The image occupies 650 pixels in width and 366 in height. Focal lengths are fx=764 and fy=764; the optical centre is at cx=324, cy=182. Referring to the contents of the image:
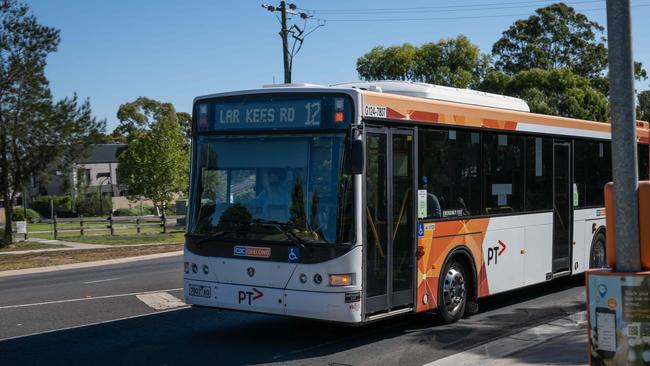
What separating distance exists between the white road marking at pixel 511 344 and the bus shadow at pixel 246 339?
253 mm

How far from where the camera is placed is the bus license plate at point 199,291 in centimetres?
950

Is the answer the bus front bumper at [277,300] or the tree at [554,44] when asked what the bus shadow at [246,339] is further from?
the tree at [554,44]

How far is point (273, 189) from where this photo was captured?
358 inches

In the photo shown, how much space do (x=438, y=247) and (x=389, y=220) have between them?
119 centimetres

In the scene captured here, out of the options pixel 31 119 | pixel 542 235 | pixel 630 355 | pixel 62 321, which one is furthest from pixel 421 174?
pixel 31 119

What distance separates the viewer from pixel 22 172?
3244cm

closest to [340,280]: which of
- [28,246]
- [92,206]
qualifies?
[28,246]

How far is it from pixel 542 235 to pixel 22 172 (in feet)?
84.5

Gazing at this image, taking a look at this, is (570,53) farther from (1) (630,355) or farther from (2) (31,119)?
(1) (630,355)

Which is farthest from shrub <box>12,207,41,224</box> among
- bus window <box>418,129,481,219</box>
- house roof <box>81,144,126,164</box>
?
bus window <box>418,129,481,219</box>

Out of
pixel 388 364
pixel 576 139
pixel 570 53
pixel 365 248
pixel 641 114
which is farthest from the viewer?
pixel 641 114

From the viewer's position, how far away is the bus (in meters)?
8.77

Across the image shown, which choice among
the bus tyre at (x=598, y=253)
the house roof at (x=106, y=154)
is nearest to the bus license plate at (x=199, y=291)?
the bus tyre at (x=598, y=253)

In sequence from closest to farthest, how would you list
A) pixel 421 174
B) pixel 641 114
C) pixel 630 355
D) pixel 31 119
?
1. pixel 630 355
2. pixel 421 174
3. pixel 31 119
4. pixel 641 114
